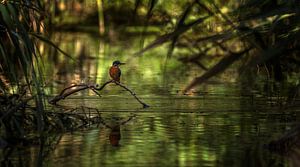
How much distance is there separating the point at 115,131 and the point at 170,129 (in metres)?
0.48

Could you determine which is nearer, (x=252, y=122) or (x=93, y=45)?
(x=252, y=122)

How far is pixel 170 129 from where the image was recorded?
8.27 metres

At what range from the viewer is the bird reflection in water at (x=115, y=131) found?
7588 millimetres

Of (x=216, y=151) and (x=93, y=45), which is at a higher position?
(x=93, y=45)

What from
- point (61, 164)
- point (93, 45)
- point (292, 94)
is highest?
point (93, 45)

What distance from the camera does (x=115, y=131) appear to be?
322 inches

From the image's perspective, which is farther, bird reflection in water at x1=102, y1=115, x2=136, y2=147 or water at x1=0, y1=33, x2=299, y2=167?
bird reflection in water at x1=102, y1=115, x2=136, y2=147

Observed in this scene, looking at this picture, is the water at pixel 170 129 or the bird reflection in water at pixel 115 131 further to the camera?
the bird reflection in water at pixel 115 131

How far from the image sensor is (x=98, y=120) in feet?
29.0

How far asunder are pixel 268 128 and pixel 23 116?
6.96ft

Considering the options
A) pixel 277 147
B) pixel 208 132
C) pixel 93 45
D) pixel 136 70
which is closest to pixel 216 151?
pixel 277 147

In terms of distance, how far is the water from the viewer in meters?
6.71

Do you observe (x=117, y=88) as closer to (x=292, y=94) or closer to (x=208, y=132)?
(x=208, y=132)

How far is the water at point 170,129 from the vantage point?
264 inches
